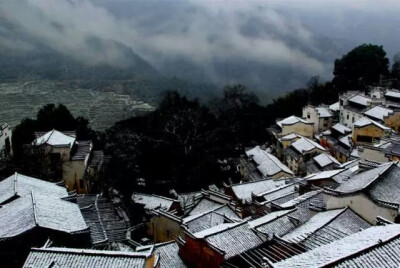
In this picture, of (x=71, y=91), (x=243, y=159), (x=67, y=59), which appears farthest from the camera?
(x=67, y=59)

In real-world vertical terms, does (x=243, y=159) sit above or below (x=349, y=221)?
below

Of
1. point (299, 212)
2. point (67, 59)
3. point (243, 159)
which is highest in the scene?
point (67, 59)

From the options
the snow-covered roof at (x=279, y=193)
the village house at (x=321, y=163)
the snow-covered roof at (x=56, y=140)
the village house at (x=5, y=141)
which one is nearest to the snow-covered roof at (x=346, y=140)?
the village house at (x=321, y=163)

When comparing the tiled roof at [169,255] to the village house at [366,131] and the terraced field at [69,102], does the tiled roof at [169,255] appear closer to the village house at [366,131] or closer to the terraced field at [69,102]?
the village house at [366,131]

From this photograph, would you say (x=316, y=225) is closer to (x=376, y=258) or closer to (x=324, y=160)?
(x=376, y=258)

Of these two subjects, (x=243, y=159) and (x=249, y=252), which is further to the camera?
(x=243, y=159)

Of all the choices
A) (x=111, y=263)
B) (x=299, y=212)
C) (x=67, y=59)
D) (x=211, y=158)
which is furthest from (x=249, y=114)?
(x=111, y=263)

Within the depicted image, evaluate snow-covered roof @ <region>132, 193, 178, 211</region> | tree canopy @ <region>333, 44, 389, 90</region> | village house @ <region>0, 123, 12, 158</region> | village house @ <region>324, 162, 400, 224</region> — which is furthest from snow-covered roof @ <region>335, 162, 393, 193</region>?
tree canopy @ <region>333, 44, 389, 90</region>

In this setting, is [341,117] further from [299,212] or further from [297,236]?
[297,236]

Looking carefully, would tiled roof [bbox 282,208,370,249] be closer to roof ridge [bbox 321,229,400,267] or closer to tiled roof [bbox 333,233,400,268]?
roof ridge [bbox 321,229,400,267]
